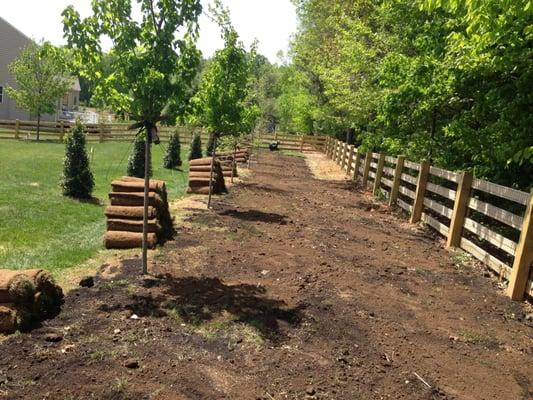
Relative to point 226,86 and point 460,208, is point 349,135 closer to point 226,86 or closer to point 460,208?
point 226,86

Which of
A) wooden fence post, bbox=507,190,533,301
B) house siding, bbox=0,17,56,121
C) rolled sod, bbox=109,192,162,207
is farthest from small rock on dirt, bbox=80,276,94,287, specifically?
house siding, bbox=0,17,56,121

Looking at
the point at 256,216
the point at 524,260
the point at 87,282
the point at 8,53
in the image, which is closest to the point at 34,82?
the point at 8,53

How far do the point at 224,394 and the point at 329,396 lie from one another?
744 mm

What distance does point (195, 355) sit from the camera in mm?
3824

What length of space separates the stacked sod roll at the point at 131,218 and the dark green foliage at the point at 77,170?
432 cm

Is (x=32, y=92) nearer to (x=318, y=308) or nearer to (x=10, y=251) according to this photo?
(x=10, y=251)

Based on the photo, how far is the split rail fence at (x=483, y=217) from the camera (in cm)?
579

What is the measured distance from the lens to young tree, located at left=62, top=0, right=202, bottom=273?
5195 mm

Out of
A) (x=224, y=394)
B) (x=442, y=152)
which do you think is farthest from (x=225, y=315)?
(x=442, y=152)

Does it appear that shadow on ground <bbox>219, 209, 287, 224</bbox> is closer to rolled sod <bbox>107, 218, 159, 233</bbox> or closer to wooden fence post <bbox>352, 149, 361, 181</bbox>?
rolled sod <bbox>107, 218, 159, 233</bbox>

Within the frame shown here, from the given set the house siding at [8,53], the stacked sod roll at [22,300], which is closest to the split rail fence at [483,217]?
the stacked sod roll at [22,300]

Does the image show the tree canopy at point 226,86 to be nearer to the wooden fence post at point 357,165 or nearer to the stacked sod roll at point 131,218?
the stacked sod roll at point 131,218

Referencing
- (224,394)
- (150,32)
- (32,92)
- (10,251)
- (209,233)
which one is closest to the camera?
(224,394)

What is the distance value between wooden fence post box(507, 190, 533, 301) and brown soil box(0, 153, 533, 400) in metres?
0.20
